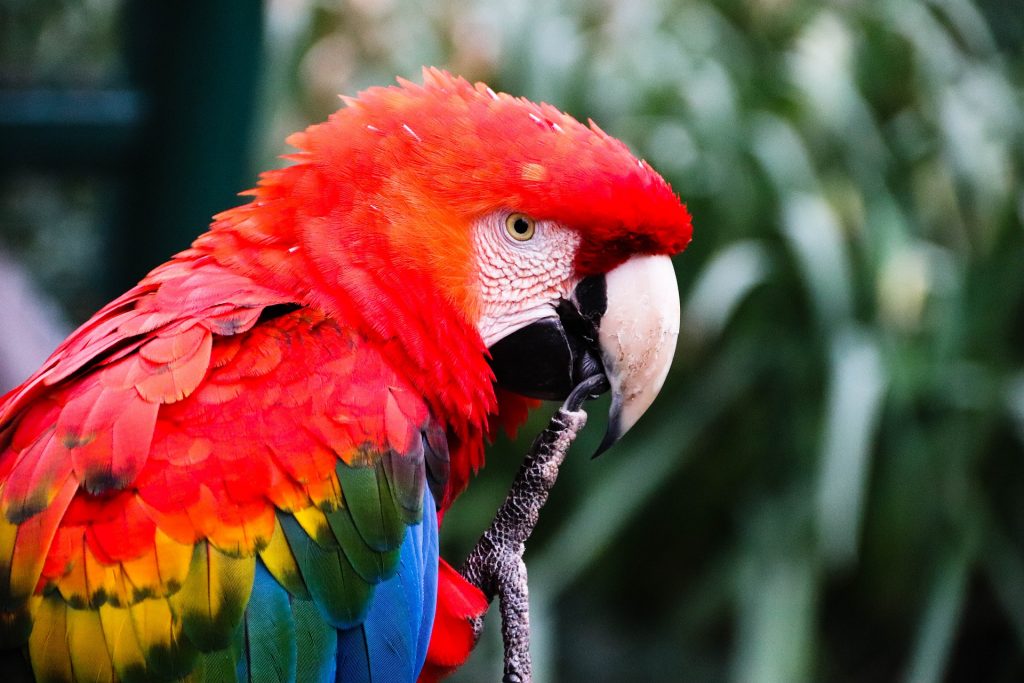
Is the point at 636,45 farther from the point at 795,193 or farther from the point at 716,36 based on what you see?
the point at 795,193

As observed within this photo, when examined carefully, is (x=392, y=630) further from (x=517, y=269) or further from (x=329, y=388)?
(x=517, y=269)

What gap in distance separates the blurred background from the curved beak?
110 cm

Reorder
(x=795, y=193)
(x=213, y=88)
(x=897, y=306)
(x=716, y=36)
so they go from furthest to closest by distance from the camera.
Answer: (x=716, y=36) < (x=795, y=193) < (x=897, y=306) < (x=213, y=88)

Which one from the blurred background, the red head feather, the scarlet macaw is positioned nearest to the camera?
the scarlet macaw

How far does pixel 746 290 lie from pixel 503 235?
133cm

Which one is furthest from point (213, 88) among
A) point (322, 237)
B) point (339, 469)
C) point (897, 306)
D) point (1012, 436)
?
point (1012, 436)

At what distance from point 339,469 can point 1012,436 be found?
175 centimetres

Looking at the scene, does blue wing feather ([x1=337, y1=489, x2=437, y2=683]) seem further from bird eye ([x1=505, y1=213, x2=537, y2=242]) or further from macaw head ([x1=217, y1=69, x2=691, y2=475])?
bird eye ([x1=505, y1=213, x2=537, y2=242])

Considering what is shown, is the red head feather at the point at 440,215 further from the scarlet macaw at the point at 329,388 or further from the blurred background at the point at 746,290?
the blurred background at the point at 746,290

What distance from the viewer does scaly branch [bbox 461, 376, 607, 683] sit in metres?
1.02

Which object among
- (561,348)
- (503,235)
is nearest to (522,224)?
(503,235)

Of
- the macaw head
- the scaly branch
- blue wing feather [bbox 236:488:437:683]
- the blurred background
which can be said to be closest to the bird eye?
the macaw head

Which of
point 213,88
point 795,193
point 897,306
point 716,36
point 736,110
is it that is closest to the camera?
point 213,88

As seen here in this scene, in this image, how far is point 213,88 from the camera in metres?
2.00
